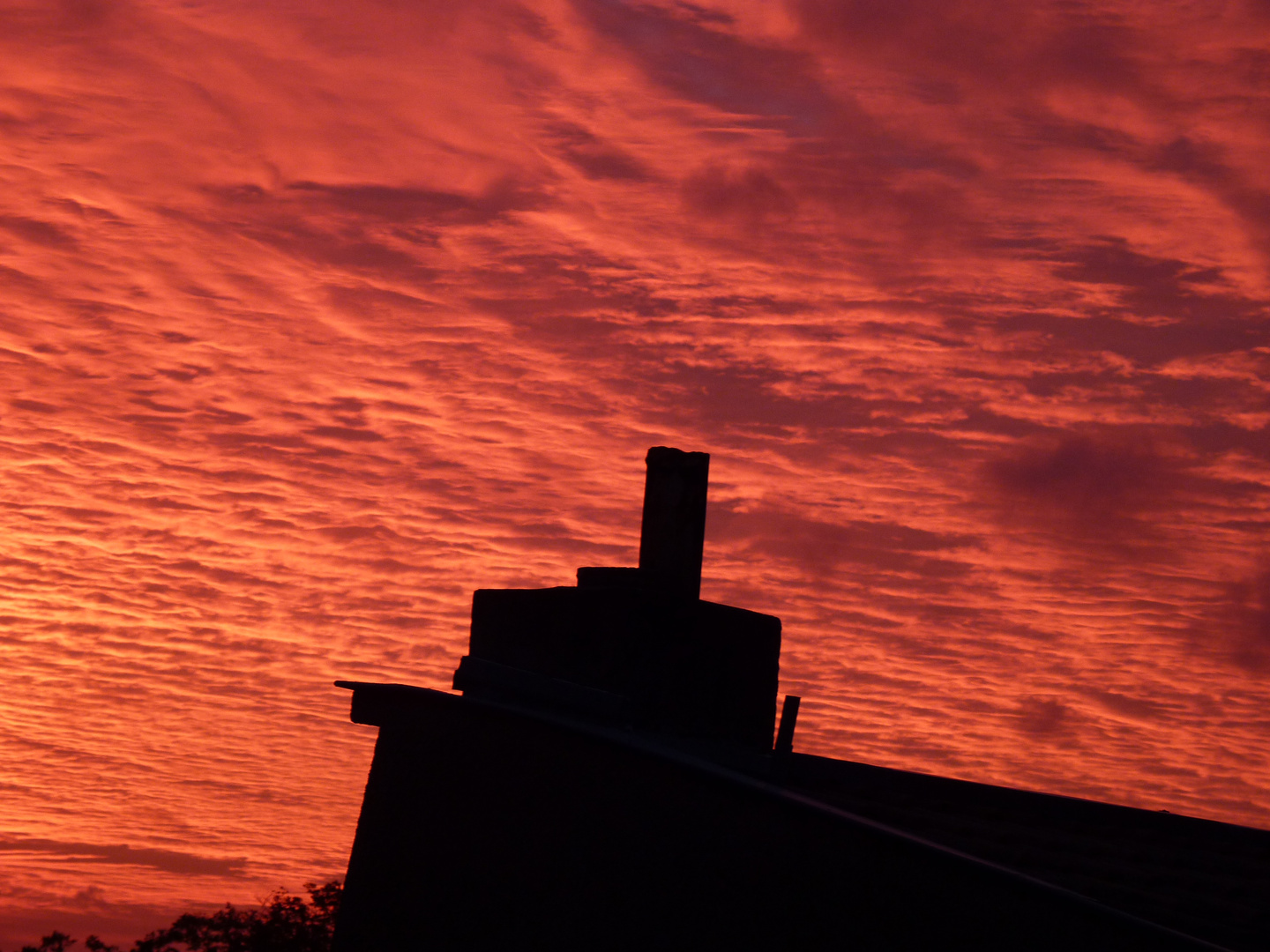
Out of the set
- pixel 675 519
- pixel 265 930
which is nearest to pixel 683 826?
pixel 675 519

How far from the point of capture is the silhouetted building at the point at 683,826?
7.62 m

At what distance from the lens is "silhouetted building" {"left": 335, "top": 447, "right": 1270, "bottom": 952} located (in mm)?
7617

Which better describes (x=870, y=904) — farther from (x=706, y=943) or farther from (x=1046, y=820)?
(x=1046, y=820)

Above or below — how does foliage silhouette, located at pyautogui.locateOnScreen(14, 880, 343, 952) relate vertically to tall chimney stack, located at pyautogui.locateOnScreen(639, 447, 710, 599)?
below

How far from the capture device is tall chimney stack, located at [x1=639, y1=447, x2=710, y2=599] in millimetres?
11477

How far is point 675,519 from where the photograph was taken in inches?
458

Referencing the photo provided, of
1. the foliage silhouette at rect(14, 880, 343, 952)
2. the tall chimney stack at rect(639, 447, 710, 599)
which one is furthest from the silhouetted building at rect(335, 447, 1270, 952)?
the foliage silhouette at rect(14, 880, 343, 952)

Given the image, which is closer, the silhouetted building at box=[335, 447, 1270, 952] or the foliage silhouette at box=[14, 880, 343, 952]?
the silhouetted building at box=[335, 447, 1270, 952]

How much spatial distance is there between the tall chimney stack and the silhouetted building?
0.07 feet

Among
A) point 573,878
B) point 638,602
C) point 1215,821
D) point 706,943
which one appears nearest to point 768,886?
point 706,943

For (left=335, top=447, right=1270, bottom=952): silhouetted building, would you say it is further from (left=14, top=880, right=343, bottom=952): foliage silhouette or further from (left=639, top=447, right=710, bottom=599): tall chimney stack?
→ (left=14, top=880, right=343, bottom=952): foliage silhouette

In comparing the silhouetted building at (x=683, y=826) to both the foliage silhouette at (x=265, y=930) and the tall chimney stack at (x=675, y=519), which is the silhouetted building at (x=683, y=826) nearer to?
the tall chimney stack at (x=675, y=519)

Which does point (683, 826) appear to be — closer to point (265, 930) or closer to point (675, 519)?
point (675, 519)

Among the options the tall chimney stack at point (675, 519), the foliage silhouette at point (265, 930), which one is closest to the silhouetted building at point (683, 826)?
the tall chimney stack at point (675, 519)
